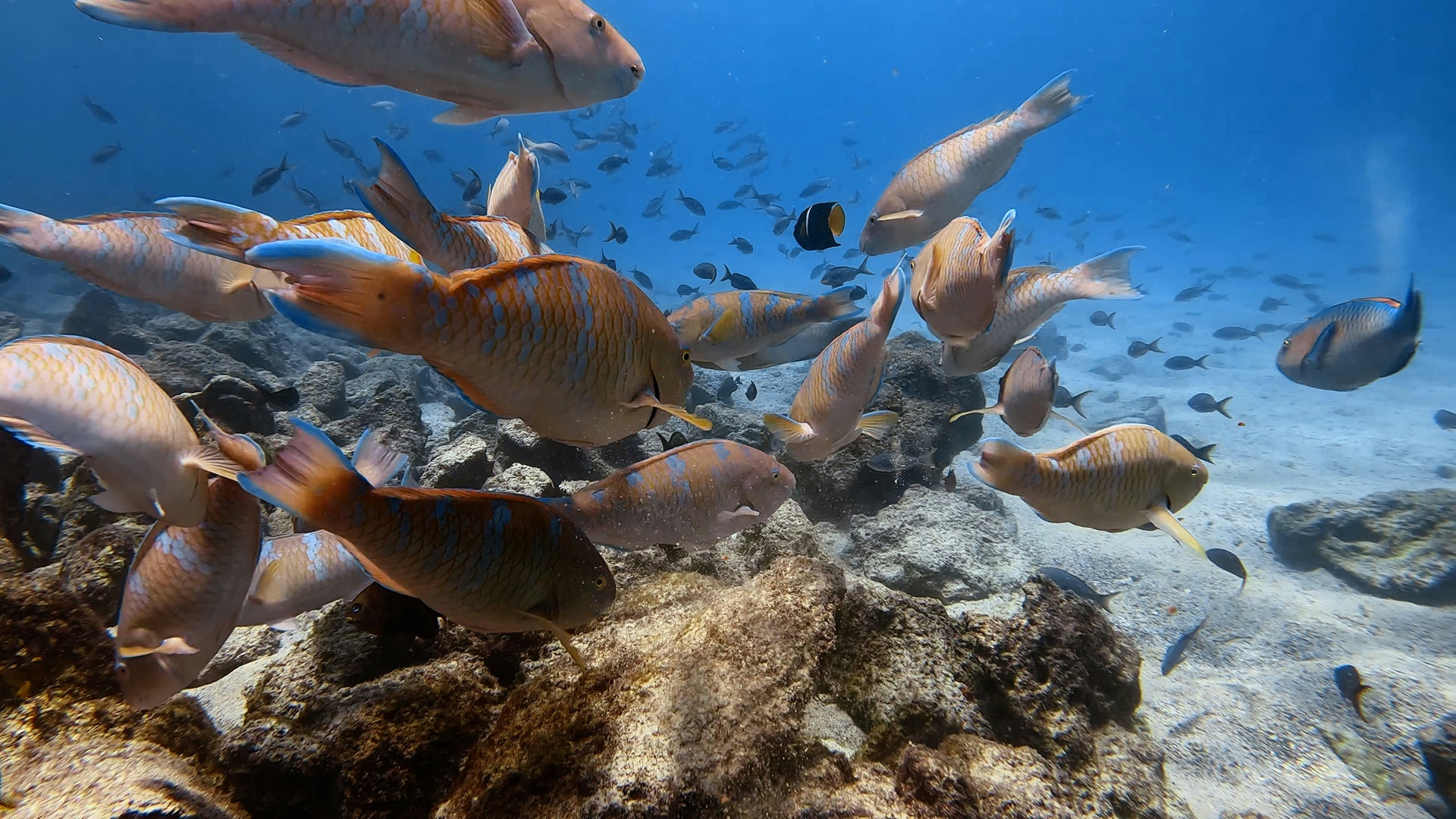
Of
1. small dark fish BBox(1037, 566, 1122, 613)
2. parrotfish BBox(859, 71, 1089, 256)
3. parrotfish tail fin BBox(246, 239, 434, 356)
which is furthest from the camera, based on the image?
small dark fish BBox(1037, 566, 1122, 613)

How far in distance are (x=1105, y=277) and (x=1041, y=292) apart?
40cm

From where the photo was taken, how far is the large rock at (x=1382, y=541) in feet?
19.1

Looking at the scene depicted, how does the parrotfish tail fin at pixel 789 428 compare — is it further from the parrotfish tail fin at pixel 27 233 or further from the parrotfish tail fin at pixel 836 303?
the parrotfish tail fin at pixel 27 233

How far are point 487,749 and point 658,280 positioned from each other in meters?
53.2

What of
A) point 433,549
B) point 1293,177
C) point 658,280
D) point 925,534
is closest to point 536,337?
point 433,549

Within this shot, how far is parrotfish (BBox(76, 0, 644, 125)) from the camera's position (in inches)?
51.0

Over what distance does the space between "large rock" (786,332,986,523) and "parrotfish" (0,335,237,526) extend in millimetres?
4312

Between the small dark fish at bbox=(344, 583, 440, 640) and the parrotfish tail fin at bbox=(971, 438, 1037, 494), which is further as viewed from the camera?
the parrotfish tail fin at bbox=(971, 438, 1037, 494)

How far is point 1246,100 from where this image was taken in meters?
87.1

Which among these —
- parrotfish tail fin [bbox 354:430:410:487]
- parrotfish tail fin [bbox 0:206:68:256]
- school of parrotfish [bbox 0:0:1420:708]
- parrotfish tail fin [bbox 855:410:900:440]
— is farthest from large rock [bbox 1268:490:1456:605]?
parrotfish tail fin [bbox 0:206:68:256]

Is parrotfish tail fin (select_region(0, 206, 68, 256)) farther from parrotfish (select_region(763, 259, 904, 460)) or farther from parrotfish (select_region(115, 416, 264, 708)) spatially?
parrotfish (select_region(763, 259, 904, 460))

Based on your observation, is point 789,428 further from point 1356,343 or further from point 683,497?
point 1356,343

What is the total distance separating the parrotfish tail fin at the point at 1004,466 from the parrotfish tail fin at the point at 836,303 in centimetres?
191

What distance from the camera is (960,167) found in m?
3.32
